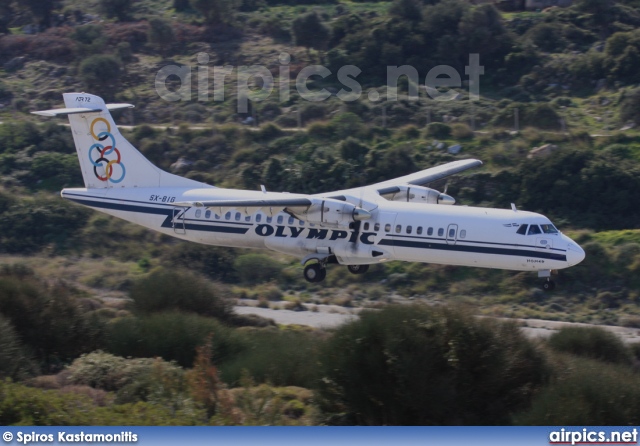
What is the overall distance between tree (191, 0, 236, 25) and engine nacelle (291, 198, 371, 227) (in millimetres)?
39579

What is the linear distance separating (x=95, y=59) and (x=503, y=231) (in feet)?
124

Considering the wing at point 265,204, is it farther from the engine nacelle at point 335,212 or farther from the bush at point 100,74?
the bush at point 100,74

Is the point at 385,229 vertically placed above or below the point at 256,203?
below

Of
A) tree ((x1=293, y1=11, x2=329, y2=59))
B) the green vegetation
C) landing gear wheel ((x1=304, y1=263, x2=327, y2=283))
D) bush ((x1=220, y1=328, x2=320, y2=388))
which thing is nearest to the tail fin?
the green vegetation

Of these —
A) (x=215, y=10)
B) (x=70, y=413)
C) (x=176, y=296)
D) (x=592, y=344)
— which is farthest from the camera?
(x=215, y=10)

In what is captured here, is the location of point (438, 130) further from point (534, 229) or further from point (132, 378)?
point (132, 378)

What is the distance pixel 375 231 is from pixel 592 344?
8.65 meters

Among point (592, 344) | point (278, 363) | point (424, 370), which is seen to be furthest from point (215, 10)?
point (424, 370)

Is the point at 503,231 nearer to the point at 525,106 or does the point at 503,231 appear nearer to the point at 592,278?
the point at 592,278

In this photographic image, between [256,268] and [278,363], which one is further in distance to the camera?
[256,268]

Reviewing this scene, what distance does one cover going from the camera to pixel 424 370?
16859 millimetres

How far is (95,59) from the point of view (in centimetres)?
5825

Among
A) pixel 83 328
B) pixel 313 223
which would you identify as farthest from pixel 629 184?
pixel 83 328

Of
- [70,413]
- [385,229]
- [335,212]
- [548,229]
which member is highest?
[70,413]
